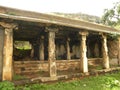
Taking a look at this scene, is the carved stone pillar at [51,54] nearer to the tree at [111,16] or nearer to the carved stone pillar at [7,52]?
the carved stone pillar at [7,52]

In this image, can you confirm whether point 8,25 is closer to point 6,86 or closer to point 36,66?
point 6,86

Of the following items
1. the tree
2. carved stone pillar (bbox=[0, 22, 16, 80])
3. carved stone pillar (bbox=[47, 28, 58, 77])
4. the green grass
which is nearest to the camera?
carved stone pillar (bbox=[0, 22, 16, 80])

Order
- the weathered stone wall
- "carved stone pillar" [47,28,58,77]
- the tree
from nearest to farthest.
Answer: "carved stone pillar" [47,28,58,77]
the weathered stone wall
the tree

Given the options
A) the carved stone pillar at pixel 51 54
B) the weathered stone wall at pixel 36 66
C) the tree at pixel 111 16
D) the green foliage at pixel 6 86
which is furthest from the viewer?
the tree at pixel 111 16

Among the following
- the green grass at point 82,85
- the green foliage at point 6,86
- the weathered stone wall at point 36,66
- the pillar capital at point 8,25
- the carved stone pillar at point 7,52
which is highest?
the pillar capital at point 8,25

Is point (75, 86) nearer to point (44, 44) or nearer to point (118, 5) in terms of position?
point (44, 44)

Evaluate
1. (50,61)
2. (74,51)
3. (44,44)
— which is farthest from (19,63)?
(74,51)

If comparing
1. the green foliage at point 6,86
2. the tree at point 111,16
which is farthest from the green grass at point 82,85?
the tree at point 111,16

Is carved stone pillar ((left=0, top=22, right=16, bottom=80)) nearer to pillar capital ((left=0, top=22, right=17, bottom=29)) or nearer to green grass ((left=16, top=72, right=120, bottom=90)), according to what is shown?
pillar capital ((left=0, top=22, right=17, bottom=29))

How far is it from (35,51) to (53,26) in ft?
26.9

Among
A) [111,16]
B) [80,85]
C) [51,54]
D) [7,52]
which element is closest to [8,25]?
[7,52]

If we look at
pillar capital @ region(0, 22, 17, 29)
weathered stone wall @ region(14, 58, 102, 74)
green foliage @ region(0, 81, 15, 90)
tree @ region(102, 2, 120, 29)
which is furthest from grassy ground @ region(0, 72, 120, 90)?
tree @ region(102, 2, 120, 29)

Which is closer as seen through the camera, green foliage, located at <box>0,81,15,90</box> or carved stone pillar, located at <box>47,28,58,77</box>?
green foliage, located at <box>0,81,15,90</box>

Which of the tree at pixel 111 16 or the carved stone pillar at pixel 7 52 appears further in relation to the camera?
the tree at pixel 111 16
